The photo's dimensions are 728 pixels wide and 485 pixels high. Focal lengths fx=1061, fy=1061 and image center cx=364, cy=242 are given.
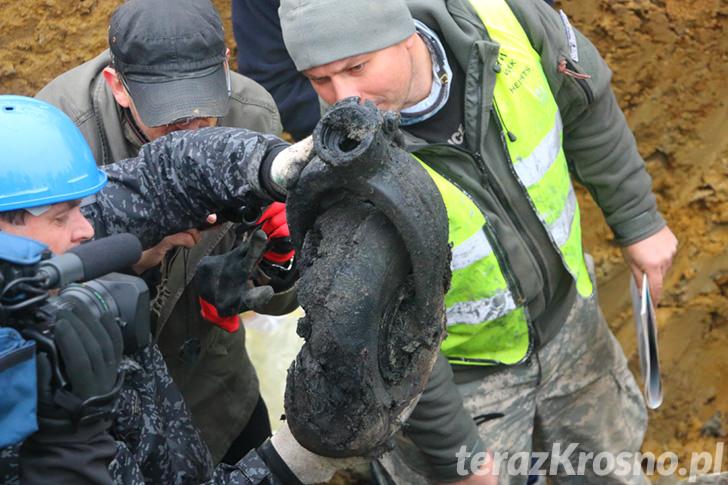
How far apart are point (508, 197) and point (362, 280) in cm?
121

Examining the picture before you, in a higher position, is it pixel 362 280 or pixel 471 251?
pixel 362 280

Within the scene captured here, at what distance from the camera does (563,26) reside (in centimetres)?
340

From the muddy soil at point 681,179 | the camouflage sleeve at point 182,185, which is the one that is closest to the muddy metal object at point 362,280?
the camouflage sleeve at point 182,185

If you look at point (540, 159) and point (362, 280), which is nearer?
point (362, 280)

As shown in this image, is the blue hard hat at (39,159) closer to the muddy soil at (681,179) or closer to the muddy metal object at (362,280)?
the muddy metal object at (362,280)

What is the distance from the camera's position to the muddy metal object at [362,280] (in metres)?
2.08

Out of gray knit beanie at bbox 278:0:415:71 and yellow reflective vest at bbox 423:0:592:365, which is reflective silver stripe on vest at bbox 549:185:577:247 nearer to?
yellow reflective vest at bbox 423:0:592:365

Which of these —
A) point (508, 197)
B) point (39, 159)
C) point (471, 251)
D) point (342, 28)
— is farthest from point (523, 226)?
point (39, 159)

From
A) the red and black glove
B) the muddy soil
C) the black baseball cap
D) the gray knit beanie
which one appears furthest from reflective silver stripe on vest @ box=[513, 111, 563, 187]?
the muddy soil

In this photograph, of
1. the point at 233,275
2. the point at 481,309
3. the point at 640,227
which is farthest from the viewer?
the point at 640,227

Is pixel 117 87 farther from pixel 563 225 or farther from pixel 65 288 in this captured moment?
pixel 563 225

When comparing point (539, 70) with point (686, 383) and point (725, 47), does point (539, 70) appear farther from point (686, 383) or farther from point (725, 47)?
point (686, 383)

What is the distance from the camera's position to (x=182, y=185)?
2.52 m

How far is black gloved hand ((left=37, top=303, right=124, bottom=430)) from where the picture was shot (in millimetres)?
1958
